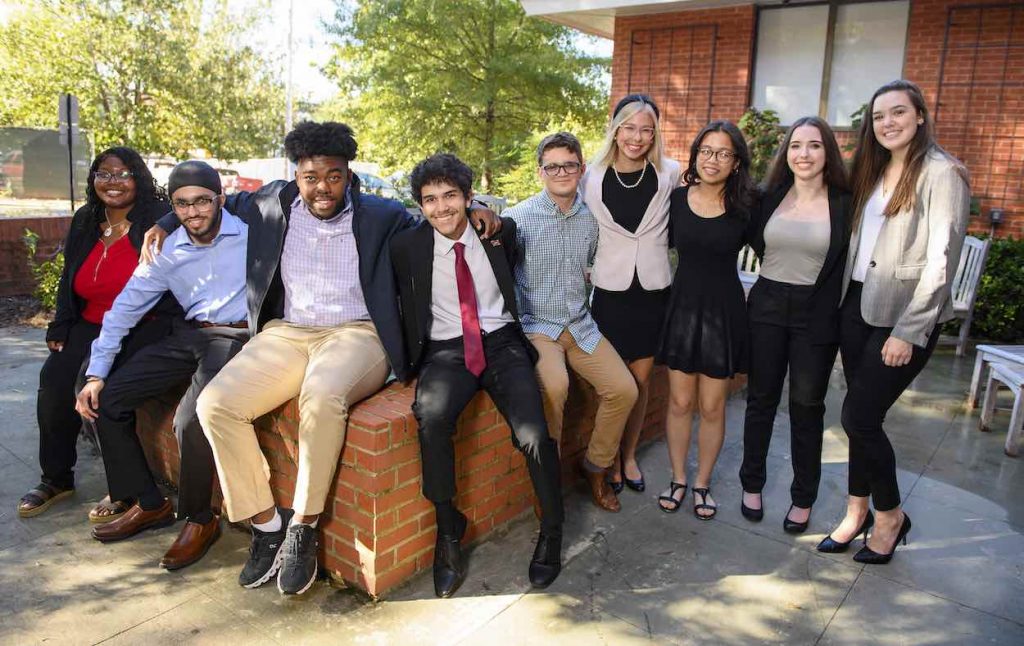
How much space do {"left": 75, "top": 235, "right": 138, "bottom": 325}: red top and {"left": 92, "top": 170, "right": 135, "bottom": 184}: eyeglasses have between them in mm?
288

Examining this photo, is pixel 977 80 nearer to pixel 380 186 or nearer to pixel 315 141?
pixel 315 141

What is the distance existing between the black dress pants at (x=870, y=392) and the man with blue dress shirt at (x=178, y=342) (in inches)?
108

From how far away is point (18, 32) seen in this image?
17.7 meters

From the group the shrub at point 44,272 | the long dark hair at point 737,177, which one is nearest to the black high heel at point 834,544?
the long dark hair at point 737,177

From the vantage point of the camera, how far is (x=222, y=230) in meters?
3.52

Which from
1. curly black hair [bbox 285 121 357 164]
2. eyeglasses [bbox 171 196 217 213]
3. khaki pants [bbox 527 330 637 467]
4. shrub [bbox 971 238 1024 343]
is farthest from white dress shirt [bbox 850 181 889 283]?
shrub [bbox 971 238 1024 343]

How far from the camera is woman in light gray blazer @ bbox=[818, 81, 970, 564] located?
295 centimetres

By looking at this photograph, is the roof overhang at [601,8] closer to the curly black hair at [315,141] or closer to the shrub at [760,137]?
the shrub at [760,137]

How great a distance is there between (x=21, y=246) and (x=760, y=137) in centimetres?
853

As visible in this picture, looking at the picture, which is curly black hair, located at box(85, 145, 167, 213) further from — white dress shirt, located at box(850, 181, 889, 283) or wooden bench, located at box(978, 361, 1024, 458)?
wooden bench, located at box(978, 361, 1024, 458)

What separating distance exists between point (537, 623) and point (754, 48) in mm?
9791

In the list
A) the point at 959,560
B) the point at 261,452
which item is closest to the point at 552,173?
the point at 261,452

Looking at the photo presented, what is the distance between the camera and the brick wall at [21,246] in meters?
8.06

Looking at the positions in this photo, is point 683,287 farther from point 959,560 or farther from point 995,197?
point 995,197
